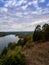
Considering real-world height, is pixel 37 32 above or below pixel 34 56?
above

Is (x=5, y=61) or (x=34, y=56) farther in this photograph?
(x=34, y=56)

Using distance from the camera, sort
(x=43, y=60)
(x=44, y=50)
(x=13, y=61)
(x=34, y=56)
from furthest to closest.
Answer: (x=44, y=50) → (x=34, y=56) → (x=43, y=60) → (x=13, y=61)

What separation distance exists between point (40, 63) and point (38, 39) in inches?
364

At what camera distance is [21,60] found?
1075 cm

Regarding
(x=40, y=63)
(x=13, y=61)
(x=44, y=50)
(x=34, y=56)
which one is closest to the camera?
(x=13, y=61)

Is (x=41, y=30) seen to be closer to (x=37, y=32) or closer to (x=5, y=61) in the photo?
(x=37, y=32)

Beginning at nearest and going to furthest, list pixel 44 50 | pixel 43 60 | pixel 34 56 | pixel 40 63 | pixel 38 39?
pixel 40 63
pixel 43 60
pixel 34 56
pixel 44 50
pixel 38 39

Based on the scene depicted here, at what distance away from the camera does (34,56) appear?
1263 cm

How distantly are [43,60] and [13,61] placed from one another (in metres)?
2.57

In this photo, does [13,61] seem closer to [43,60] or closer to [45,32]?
[43,60]

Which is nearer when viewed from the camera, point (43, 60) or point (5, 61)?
point (5, 61)

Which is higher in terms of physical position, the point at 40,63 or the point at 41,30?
the point at 41,30

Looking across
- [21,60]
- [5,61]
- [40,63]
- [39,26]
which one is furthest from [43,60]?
[39,26]

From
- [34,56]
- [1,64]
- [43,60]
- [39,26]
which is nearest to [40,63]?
[43,60]
